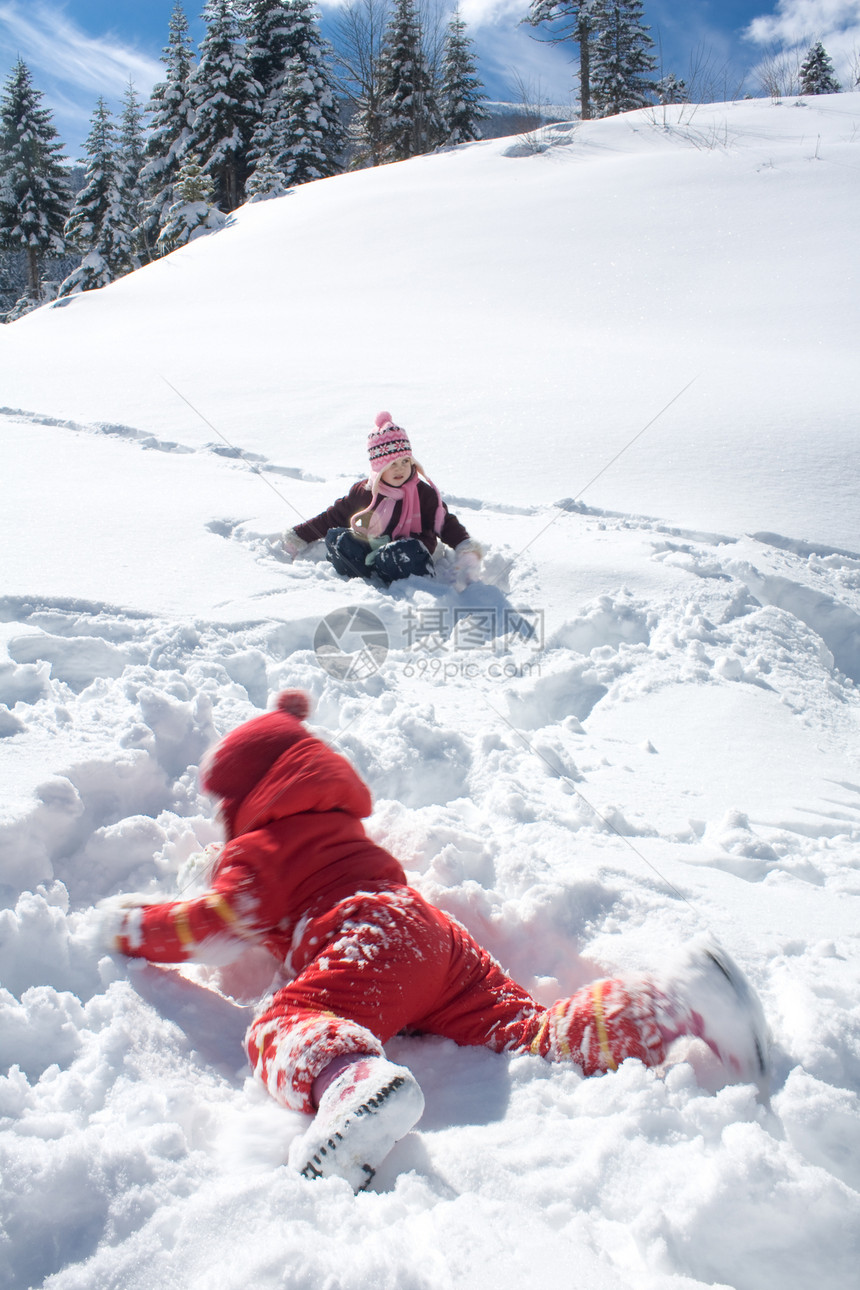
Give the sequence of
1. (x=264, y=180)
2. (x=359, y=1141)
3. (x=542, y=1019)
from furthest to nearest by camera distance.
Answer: (x=264, y=180), (x=542, y=1019), (x=359, y=1141)

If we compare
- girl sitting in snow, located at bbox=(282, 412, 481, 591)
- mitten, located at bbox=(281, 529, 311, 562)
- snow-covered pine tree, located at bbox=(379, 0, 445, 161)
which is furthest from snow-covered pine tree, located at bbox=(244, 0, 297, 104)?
mitten, located at bbox=(281, 529, 311, 562)

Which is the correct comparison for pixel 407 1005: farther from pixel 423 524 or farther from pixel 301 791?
pixel 423 524

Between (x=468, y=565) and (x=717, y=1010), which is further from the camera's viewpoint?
(x=468, y=565)

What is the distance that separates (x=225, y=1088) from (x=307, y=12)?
96.1 ft

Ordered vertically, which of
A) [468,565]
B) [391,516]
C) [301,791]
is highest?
[391,516]

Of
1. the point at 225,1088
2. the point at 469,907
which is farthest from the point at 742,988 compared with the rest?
the point at 225,1088

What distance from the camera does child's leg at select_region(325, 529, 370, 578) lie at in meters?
3.40

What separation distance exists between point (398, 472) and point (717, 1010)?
9.25 ft

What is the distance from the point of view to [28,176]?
23672mm

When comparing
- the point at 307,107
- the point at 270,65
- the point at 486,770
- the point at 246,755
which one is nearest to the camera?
the point at 246,755

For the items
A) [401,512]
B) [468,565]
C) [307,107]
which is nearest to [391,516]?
[401,512]

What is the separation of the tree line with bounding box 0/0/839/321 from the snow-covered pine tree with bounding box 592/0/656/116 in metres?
0.04

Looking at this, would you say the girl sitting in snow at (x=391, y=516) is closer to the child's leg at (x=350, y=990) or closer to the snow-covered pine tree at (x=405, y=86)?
the child's leg at (x=350, y=990)

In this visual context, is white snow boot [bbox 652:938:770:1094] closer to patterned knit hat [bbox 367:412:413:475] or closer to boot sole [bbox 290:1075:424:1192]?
boot sole [bbox 290:1075:424:1192]
